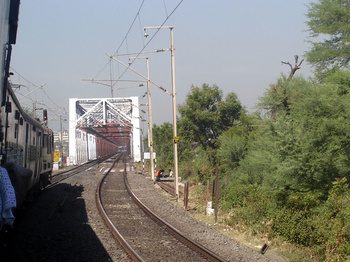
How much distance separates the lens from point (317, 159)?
11.7m

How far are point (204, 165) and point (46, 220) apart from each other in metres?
15.0

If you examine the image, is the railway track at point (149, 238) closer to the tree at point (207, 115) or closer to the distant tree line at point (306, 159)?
the distant tree line at point (306, 159)

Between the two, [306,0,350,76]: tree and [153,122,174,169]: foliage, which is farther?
[153,122,174,169]: foliage

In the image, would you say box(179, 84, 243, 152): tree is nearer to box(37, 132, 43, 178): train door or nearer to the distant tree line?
the distant tree line

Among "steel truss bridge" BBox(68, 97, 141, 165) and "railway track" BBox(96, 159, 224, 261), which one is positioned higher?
"steel truss bridge" BBox(68, 97, 141, 165)

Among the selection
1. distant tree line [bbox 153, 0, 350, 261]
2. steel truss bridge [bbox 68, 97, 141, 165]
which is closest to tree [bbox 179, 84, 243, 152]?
distant tree line [bbox 153, 0, 350, 261]

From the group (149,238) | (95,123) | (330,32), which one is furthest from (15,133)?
(95,123)

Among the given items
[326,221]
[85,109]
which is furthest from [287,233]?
[85,109]

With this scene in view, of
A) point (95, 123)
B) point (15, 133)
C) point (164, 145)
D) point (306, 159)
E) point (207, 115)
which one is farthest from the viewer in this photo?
point (95, 123)

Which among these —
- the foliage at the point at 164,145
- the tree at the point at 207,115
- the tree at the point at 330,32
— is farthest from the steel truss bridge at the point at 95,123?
the tree at the point at 330,32

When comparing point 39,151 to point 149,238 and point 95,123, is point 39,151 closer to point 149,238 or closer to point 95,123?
point 149,238

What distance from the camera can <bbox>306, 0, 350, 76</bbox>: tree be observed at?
19.7 m

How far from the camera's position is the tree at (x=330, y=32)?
1969 centimetres

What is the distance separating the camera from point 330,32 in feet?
67.4
